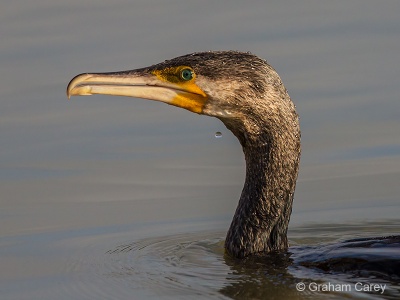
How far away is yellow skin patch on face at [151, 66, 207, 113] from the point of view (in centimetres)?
985

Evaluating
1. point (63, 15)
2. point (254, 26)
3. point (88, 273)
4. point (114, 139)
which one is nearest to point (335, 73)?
point (254, 26)

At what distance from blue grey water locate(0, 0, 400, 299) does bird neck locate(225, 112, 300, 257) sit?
11.9 inches

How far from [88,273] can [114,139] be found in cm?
278

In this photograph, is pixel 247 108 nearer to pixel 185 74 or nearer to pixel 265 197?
pixel 185 74

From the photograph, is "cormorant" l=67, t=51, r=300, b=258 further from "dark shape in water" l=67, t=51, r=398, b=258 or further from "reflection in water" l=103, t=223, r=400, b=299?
"reflection in water" l=103, t=223, r=400, b=299

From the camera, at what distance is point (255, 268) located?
9586 mm

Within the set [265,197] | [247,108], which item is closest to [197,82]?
[247,108]

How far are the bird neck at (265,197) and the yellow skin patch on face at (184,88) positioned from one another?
1.26ft

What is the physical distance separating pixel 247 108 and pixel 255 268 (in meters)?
1.13

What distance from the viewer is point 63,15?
1502 centimetres

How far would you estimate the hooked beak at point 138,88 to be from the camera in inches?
381

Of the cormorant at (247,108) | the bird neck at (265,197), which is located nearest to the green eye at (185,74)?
the cormorant at (247,108)

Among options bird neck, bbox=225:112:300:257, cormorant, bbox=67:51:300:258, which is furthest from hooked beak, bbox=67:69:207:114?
bird neck, bbox=225:112:300:257

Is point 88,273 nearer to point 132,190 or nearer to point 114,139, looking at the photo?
point 132,190
